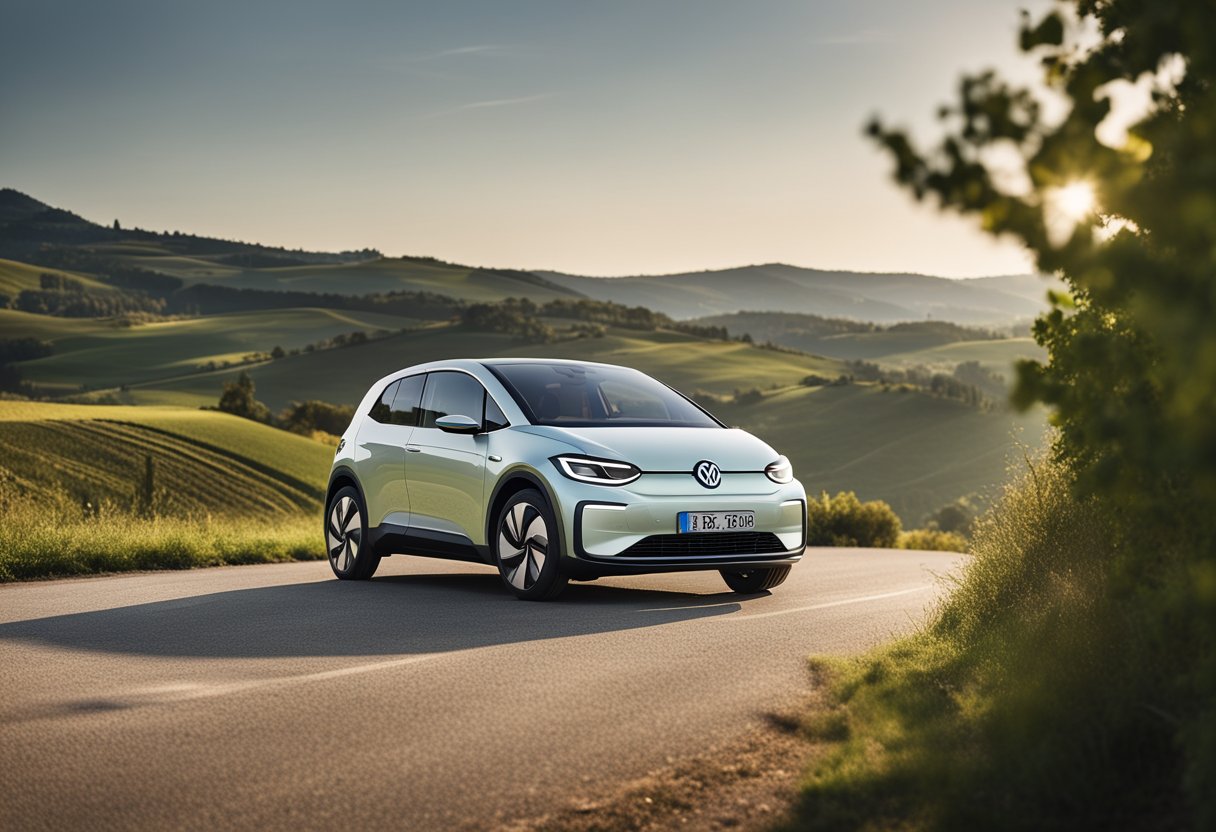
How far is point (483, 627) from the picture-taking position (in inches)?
364

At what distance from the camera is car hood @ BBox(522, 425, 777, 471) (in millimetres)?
10273

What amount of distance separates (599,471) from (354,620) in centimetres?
205

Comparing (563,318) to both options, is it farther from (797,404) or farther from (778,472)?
(778,472)

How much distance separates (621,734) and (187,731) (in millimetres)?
1946

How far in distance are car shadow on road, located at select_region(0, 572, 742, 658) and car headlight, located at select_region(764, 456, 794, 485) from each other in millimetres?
1041

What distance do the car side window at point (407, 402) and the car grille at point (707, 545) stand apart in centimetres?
308

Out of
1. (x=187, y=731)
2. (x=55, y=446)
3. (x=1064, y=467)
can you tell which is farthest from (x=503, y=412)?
(x=55, y=446)

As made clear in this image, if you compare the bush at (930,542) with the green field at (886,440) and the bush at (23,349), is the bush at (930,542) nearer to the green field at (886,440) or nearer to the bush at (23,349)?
the green field at (886,440)

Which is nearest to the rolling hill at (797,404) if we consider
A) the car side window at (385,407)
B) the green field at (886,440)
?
the green field at (886,440)

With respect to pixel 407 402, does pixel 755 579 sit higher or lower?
lower

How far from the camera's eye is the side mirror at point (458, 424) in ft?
36.1

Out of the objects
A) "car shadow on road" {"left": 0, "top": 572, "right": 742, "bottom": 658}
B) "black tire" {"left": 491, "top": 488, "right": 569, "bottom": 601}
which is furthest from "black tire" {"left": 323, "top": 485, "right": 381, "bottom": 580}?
"black tire" {"left": 491, "top": 488, "right": 569, "bottom": 601}

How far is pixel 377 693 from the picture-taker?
6.92 m

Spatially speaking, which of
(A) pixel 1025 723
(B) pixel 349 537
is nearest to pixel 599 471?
(B) pixel 349 537
